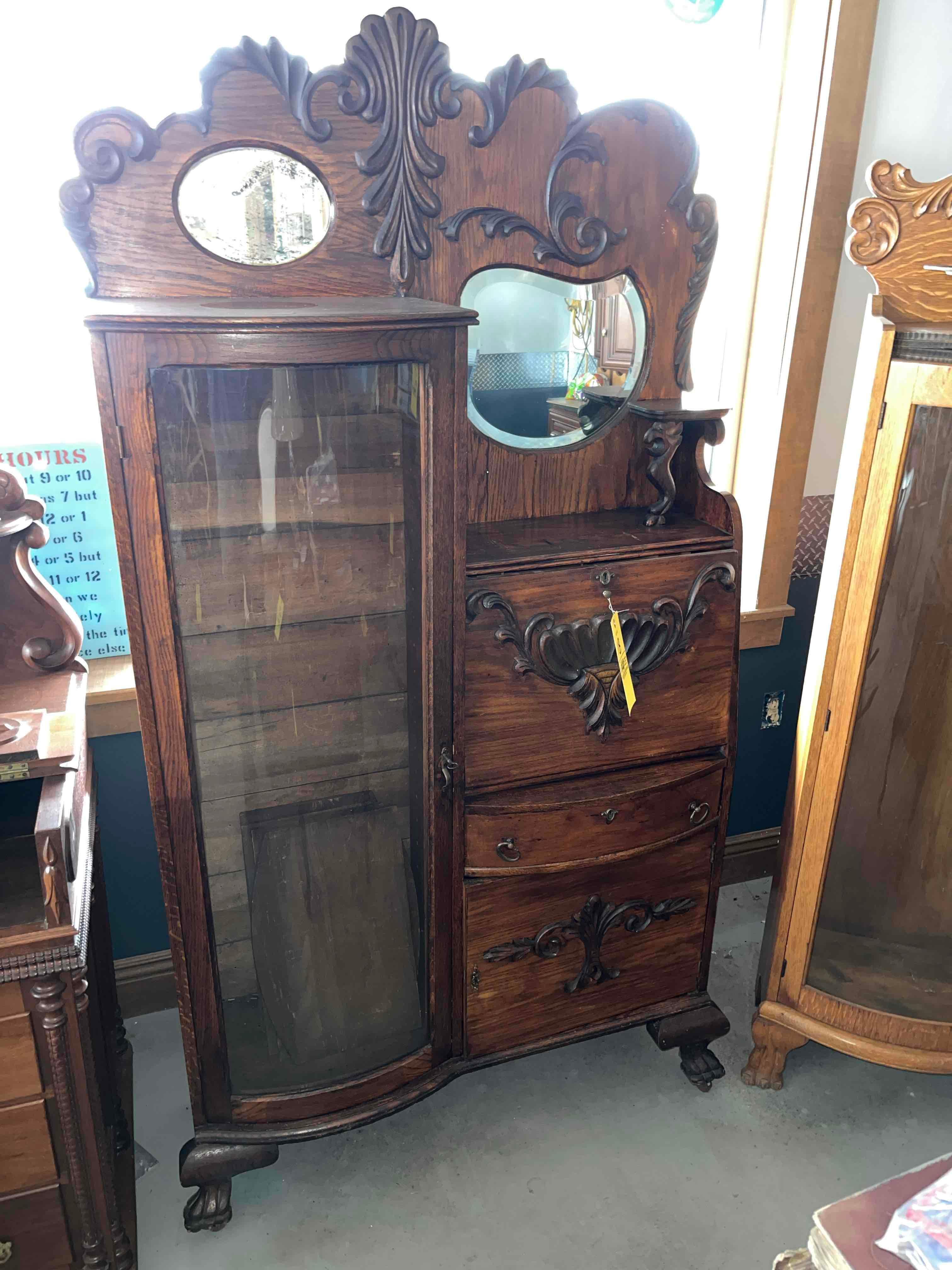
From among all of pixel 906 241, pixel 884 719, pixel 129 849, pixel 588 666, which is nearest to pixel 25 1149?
pixel 129 849

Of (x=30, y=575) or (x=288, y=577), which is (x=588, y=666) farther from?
(x=30, y=575)

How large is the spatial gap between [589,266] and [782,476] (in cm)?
80

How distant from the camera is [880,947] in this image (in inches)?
76.1

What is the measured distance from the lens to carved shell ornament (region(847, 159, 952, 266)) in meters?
1.50

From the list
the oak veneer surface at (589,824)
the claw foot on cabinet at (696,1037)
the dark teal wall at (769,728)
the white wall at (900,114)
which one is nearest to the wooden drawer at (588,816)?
the oak veneer surface at (589,824)

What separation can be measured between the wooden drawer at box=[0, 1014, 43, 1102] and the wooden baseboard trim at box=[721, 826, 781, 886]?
71.7 inches

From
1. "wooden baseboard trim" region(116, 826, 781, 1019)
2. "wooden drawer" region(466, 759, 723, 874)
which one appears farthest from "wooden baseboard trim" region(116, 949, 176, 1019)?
"wooden drawer" region(466, 759, 723, 874)

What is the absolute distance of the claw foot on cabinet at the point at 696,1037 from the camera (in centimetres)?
189

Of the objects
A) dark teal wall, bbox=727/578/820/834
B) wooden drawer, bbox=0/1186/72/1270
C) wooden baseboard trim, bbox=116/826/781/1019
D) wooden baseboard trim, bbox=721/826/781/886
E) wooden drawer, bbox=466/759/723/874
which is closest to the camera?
wooden drawer, bbox=0/1186/72/1270

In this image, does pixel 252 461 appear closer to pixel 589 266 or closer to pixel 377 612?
pixel 377 612

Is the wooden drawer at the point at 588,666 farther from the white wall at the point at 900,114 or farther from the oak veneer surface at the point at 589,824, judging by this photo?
the white wall at the point at 900,114

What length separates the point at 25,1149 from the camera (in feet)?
4.30

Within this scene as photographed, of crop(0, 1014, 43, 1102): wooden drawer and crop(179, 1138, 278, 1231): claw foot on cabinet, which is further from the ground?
crop(0, 1014, 43, 1102): wooden drawer

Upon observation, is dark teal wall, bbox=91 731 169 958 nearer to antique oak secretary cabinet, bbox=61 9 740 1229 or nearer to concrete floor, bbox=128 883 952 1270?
concrete floor, bbox=128 883 952 1270
